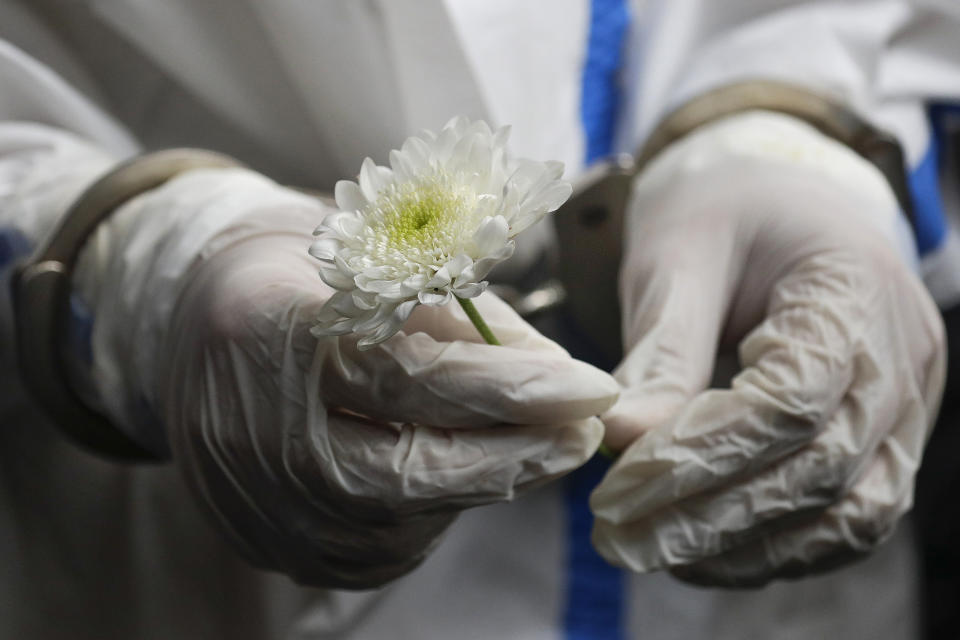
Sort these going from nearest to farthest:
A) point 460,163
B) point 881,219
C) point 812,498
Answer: point 460,163 → point 812,498 → point 881,219

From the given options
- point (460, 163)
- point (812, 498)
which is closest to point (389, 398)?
point (460, 163)

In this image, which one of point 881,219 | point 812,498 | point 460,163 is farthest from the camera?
point 881,219

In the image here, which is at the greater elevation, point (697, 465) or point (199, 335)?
point (199, 335)

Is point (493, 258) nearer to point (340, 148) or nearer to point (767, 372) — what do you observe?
point (767, 372)

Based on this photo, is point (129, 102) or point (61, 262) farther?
point (129, 102)

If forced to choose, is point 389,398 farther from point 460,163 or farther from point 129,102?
point 129,102

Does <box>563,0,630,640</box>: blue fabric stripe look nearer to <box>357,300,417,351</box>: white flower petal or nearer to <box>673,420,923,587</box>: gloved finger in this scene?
<box>673,420,923,587</box>: gloved finger

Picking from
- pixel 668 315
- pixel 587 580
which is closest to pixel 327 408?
pixel 668 315

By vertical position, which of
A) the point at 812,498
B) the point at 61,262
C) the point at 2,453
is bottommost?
the point at 812,498

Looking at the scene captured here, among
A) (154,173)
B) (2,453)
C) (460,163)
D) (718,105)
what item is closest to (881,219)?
(718,105)
